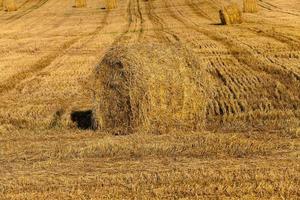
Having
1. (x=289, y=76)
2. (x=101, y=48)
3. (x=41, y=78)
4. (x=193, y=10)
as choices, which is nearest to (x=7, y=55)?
(x=101, y=48)

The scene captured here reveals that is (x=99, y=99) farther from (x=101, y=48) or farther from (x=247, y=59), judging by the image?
(x=101, y=48)

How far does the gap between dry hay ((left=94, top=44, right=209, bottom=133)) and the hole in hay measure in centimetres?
26

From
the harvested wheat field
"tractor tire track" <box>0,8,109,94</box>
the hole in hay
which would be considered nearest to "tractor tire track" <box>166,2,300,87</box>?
the harvested wheat field

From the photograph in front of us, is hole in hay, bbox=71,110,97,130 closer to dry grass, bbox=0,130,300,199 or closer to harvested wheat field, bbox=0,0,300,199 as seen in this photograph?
harvested wheat field, bbox=0,0,300,199

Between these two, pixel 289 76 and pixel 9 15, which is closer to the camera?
pixel 289 76

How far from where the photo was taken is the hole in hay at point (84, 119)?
9.05 metres

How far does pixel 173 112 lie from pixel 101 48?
33.5ft

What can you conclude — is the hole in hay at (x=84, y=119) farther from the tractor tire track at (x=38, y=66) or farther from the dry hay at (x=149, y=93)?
the tractor tire track at (x=38, y=66)

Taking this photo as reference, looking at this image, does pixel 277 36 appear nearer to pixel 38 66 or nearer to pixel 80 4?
pixel 38 66

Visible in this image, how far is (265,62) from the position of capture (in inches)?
551

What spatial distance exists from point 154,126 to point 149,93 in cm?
48

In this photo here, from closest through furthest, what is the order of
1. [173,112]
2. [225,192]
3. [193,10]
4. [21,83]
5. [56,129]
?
[225,192] < [173,112] < [56,129] < [21,83] < [193,10]

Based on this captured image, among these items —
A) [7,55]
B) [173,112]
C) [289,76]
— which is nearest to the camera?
[173,112]

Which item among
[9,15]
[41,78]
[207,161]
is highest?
[207,161]
